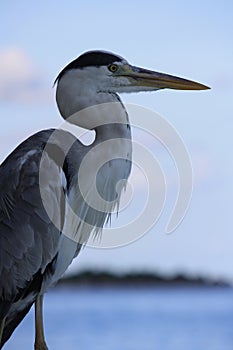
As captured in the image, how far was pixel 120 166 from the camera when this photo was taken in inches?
161

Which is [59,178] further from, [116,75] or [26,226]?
[116,75]

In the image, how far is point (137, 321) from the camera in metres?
28.8

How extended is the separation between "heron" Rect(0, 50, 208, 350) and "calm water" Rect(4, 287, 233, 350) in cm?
162

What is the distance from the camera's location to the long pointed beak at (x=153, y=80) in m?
4.12

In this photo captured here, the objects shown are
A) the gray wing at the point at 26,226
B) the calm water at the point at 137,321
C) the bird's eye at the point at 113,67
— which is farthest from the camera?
the calm water at the point at 137,321

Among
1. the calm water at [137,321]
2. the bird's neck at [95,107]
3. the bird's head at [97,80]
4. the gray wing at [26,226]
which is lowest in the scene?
the calm water at [137,321]

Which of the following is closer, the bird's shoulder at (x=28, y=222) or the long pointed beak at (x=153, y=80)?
the bird's shoulder at (x=28, y=222)

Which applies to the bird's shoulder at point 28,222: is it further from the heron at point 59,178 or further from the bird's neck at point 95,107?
the bird's neck at point 95,107

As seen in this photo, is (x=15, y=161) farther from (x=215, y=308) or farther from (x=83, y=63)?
(x=215, y=308)

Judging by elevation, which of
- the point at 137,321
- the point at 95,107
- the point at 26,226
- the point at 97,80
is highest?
the point at 97,80

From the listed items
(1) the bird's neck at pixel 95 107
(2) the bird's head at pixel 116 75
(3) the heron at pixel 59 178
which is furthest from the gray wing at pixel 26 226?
(2) the bird's head at pixel 116 75

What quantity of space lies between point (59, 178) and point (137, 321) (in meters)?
25.2

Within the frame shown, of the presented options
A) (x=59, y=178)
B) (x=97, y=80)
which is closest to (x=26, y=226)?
(x=59, y=178)

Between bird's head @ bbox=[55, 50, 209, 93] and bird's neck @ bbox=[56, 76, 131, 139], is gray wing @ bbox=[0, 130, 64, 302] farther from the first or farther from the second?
bird's head @ bbox=[55, 50, 209, 93]
